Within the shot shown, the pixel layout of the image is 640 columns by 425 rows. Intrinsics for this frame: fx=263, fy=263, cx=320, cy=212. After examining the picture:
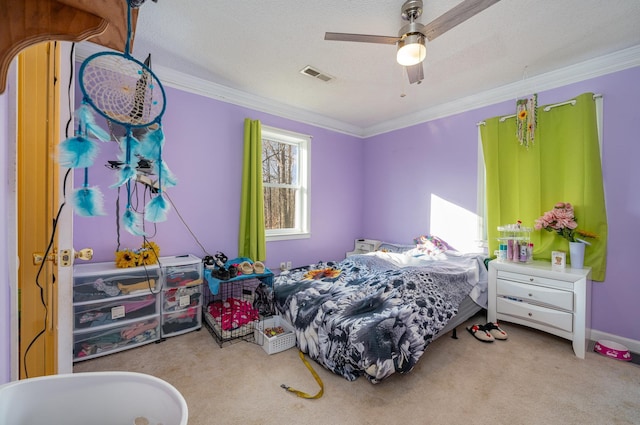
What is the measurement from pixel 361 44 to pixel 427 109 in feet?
5.97

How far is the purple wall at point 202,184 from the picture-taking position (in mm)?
2393

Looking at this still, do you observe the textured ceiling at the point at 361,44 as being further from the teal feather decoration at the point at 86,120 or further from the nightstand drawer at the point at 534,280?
the nightstand drawer at the point at 534,280

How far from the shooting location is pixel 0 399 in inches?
19.0

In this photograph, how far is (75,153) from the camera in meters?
0.72

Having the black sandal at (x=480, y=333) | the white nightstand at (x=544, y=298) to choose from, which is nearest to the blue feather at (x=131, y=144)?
the black sandal at (x=480, y=333)

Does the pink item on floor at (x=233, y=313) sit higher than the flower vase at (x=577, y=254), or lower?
lower

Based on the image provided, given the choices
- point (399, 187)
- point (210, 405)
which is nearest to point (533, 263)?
point (399, 187)

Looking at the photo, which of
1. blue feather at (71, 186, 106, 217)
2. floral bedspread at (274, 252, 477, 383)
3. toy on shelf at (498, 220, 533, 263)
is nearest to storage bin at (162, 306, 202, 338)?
floral bedspread at (274, 252, 477, 383)

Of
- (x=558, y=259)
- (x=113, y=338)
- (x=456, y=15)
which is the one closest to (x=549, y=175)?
(x=558, y=259)

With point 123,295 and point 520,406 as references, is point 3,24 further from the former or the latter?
point 520,406

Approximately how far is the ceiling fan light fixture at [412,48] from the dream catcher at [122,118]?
144 cm

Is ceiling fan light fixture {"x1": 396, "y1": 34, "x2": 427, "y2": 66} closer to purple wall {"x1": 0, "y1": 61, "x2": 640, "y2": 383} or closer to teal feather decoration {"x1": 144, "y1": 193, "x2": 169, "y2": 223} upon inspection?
teal feather decoration {"x1": 144, "y1": 193, "x2": 169, "y2": 223}

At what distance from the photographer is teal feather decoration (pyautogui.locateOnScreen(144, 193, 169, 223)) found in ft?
3.00

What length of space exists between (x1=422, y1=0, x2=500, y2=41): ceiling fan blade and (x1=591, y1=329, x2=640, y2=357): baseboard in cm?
294
